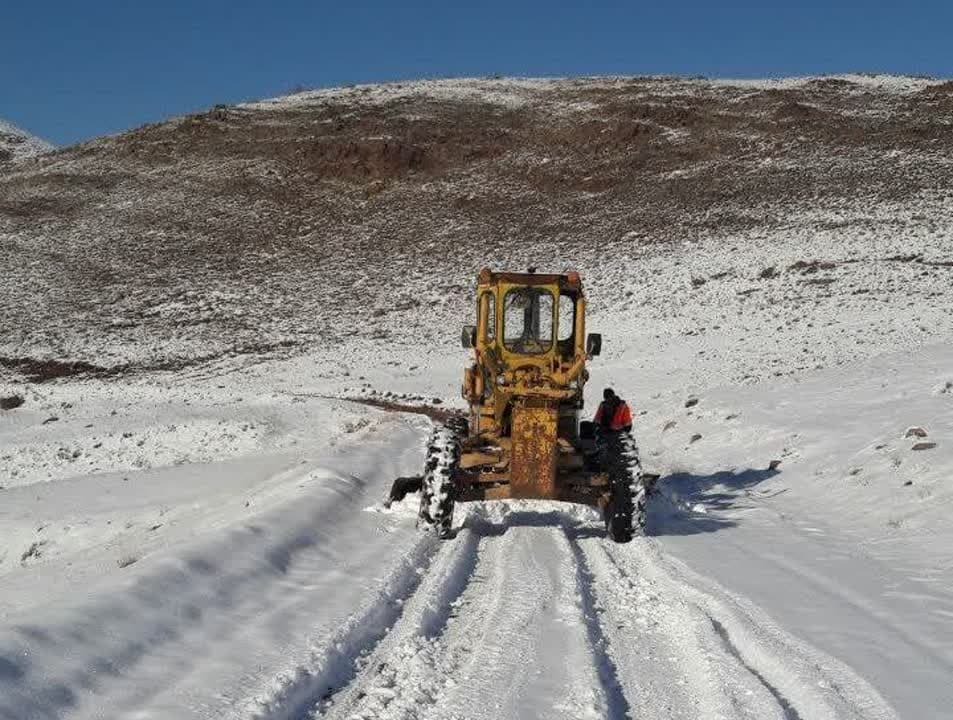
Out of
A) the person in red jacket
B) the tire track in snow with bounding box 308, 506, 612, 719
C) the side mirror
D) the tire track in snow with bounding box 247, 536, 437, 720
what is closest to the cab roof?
the side mirror

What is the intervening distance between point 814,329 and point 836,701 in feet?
85.3

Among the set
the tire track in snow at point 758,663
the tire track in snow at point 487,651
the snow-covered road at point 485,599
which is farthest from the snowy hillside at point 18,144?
the tire track in snow at point 758,663

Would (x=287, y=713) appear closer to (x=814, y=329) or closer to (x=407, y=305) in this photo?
(x=814, y=329)

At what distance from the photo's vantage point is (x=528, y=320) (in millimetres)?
11102

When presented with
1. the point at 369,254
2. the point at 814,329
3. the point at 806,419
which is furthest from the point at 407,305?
the point at 806,419

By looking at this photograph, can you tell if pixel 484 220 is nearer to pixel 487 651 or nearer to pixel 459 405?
pixel 459 405

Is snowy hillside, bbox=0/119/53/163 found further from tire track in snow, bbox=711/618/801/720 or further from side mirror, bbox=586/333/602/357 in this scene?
tire track in snow, bbox=711/618/801/720

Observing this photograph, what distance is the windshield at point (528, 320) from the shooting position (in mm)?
10820

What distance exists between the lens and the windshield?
10820 millimetres

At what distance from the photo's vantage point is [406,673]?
5.58 meters

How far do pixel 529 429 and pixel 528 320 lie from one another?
1790mm

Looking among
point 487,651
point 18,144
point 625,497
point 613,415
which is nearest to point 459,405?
point 613,415

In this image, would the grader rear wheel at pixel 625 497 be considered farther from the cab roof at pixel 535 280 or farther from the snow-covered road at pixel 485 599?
the cab roof at pixel 535 280

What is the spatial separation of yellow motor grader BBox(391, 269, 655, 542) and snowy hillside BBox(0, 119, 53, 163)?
248 ft
